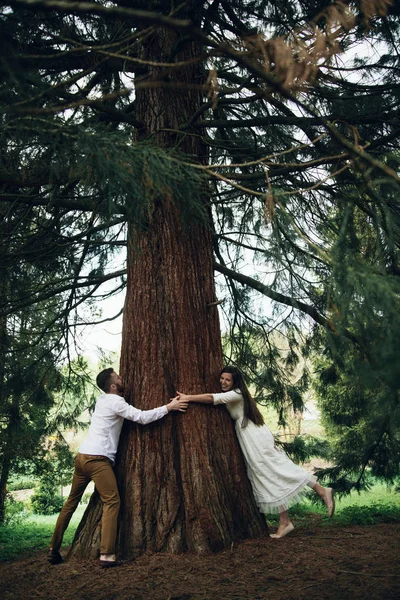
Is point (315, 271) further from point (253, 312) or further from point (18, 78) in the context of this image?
point (18, 78)

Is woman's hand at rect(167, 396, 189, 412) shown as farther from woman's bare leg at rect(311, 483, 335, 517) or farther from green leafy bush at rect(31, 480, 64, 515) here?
green leafy bush at rect(31, 480, 64, 515)

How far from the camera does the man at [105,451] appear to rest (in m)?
4.67

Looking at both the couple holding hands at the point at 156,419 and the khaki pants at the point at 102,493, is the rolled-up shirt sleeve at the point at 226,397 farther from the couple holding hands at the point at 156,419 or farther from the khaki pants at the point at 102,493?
the khaki pants at the point at 102,493

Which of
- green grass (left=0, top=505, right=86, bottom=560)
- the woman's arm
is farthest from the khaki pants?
green grass (left=0, top=505, right=86, bottom=560)

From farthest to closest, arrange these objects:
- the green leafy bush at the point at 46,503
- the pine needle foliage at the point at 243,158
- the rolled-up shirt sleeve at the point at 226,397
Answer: the green leafy bush at the point at 46,503
the rolled-up shirt sleeve at the point at 226,397
the pine needle foliage at the point at 243,158

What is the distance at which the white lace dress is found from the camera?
16.7ft

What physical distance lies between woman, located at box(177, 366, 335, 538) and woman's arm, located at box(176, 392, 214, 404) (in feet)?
0.61

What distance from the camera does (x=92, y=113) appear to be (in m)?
5.18

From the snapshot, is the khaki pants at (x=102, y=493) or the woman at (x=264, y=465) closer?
the khaki pants at (x=102, y=493)

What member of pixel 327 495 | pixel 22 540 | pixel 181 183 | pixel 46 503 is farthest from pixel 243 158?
pixel 46 503

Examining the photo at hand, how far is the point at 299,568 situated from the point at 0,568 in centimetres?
275

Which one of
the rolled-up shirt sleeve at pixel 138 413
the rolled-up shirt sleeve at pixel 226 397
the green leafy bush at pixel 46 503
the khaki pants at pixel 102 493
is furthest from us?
the green leafy bush at pixel 46 503

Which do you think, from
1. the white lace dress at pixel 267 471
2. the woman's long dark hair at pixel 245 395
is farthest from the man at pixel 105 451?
the white lace dress at pixel 267 471

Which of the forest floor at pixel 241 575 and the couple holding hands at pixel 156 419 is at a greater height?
the couple holding hands at pixel 156 419
